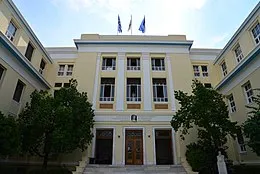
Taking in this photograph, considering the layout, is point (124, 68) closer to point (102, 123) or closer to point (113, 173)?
point (102, 123)

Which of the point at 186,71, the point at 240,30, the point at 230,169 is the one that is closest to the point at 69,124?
the point at 230,169

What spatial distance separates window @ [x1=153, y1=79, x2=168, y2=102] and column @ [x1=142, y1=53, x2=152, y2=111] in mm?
591

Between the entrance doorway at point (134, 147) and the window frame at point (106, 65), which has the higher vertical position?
the window frame at point (106, 65)

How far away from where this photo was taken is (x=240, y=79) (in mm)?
14562

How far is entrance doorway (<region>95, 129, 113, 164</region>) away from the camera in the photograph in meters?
15.9

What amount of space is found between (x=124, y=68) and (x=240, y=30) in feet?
31.4

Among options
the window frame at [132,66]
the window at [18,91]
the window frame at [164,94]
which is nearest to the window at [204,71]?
the window frame at [164,94]

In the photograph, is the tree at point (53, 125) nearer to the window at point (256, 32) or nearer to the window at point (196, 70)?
the window at point (196, 70)

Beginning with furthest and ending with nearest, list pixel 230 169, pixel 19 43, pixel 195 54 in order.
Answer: pixel 195 54 → pixel 19 43 → pixel 230 169

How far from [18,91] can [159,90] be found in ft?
36.4

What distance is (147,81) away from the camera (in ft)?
57.0

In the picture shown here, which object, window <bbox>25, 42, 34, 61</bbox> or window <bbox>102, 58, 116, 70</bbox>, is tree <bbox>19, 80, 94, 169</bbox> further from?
window <bbox>102, 58, 116, 70</bbox>

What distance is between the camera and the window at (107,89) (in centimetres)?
1690

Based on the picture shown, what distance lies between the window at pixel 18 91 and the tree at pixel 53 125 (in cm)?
174
